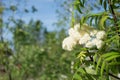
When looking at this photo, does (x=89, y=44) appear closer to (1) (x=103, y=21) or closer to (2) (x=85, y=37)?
(2) (x=85, y=37)

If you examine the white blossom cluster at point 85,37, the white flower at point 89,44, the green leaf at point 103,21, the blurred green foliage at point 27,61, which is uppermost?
the green leaf at point 103,21

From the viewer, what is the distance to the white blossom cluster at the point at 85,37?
9.04ft

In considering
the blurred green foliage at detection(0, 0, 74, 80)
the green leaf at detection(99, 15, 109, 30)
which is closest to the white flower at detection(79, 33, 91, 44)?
the green leaf at detection(99, 15, 109, 30)

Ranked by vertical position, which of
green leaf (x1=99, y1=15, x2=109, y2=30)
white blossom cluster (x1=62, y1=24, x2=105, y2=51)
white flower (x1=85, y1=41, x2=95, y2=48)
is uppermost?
green leaf (x1=99, y1=15, x2=109, y2=30)

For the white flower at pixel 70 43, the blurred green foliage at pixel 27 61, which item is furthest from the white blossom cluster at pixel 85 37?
the blurred green foliage at pixel 27 61

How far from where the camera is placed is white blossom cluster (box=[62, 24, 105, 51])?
2.76 meters

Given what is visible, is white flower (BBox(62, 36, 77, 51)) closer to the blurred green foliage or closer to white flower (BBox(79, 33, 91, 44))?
white flower (BBox(79, 33, 91, 44))

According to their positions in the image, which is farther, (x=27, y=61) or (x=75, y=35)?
(x=27, y=61)

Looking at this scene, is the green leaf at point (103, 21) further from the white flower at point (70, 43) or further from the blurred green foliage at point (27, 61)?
the blurred green foliage at point (27, 61)

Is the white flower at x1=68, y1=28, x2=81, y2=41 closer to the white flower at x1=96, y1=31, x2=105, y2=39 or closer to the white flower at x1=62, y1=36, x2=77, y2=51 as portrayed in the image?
the white flower at x1=62, y1=36, x2=77, y2=51

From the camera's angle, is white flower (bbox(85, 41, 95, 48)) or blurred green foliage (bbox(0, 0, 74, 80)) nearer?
white flower (bbox(85, 41, 95, 48))

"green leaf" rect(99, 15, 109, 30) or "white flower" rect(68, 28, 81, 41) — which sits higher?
"green leaf" rect(99, 15, 109, 30)

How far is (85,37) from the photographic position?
9.05 ft

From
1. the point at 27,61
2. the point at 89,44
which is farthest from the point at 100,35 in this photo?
the point at 27,61
